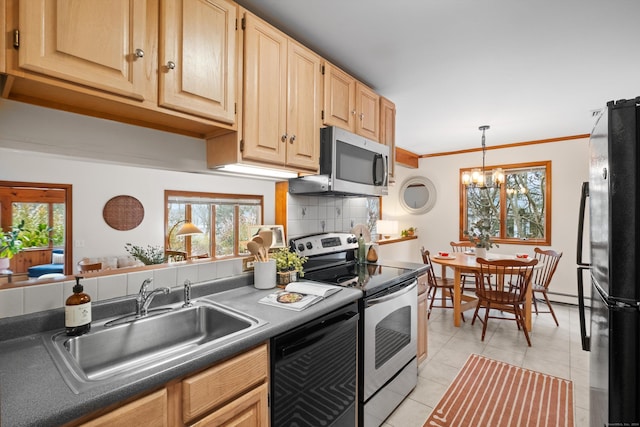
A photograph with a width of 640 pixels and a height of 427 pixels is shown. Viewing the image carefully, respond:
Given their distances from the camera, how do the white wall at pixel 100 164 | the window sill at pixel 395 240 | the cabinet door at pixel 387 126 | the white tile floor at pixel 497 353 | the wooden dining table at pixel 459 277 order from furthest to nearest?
the window sill at pixel 395 240
the wooden dining table at pixel 459 277
the cabinet door at pixel 387 126
the white tile floor at pixel 497 353
the white wall at pixel 100 164

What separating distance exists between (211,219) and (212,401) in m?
2.39

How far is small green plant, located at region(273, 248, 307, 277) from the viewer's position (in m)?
1.89

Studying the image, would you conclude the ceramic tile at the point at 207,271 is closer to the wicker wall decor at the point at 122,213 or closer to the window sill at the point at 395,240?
the wicker wall decor at the point at 122,213

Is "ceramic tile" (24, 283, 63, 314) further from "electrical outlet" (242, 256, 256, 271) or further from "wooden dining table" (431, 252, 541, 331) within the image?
"wooden dining table" (431, 252, 541, 331)

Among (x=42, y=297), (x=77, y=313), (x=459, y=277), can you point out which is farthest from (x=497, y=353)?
(x=42, y=297)

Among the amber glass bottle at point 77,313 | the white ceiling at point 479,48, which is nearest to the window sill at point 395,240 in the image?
the white ceiling at point 479,48

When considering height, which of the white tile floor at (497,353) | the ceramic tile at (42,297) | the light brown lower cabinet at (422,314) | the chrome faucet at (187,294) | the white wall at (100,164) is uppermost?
the white wall at (100,164)

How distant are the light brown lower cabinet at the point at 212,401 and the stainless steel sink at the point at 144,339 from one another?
92 mm

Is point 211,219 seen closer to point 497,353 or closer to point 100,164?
point 100,164

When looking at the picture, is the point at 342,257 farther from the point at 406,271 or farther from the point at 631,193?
the point at 631,193

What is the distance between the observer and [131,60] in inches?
44.4

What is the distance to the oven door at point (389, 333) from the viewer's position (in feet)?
5.65

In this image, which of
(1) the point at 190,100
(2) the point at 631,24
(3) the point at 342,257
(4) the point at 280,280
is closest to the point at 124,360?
(4) the point at 280,280

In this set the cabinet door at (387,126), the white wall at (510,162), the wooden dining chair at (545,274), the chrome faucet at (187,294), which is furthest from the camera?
the white wall at (510,162)
